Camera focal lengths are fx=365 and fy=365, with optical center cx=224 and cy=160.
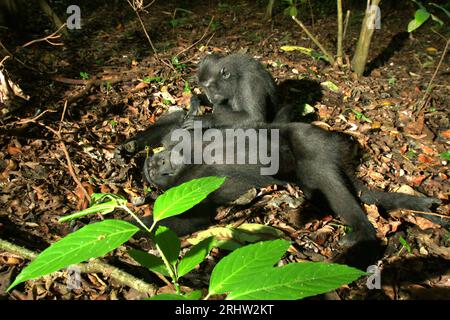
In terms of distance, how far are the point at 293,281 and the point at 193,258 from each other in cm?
50

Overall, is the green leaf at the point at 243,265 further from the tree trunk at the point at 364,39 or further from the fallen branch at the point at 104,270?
the tree trunk at the point at 364,39

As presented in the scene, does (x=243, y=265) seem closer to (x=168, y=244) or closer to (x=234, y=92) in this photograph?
A: (x=168, y=244)

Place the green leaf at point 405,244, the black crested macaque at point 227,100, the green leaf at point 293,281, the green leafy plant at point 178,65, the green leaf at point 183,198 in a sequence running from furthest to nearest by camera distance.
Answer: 1. the green leafy plant at point 178,65
2. the black crested macaque at point 227,100
3. the green leaf at point 405,244
4. the green leaf at point 183,198
5. the green leaf at point 293,281

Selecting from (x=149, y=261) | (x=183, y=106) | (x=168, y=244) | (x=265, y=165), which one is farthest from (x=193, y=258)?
(x=183, y=106)

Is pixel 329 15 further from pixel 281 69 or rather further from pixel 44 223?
pixel 44 223

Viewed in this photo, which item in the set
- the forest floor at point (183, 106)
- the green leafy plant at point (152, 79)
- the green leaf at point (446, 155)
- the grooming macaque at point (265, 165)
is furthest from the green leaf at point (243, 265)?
the green leafy plant at point (152, 79)

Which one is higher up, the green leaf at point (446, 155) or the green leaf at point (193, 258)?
the green leaf at point (193, 258)

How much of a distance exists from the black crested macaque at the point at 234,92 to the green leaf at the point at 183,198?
13.3 ft

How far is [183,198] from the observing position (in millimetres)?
1370

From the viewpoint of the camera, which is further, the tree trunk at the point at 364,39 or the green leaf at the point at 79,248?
the tree trunk at the point at 364,39

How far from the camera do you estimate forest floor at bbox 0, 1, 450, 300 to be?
350cm

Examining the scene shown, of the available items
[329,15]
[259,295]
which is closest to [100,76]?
[259,295]

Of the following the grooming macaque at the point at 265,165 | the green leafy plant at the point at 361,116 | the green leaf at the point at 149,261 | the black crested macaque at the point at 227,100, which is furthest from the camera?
the green leafy plant at the point at 361,116

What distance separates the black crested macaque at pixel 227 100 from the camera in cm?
556
